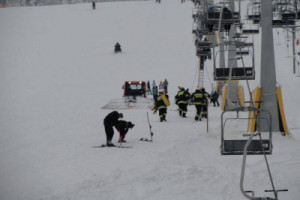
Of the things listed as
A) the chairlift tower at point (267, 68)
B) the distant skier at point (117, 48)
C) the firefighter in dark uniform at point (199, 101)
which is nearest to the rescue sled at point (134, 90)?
the firefighter in dark uniform at point (199, 101)

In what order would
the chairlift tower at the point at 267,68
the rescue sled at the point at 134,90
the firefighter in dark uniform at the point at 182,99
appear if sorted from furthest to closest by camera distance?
the rescue sled at the point at 134,90
the firefighter in dark uniform at the point at 182,99
the chairlift tower at the point at 267,68

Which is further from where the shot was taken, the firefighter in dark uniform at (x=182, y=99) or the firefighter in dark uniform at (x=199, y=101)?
the firefighter in dark uniform at (x=182, y=99)

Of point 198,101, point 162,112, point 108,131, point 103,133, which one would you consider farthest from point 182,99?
point 108,131

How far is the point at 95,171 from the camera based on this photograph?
10734mm

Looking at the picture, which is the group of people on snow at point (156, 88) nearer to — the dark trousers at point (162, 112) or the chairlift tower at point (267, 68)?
the dark trousers at point (162, 112)

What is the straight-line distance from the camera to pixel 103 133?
625 inches

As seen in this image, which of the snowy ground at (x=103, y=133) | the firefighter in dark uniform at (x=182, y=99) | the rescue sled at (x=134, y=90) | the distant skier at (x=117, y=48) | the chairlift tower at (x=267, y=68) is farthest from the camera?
the distant skier at (x=117, y=48)

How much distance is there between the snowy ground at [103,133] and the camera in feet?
31.3

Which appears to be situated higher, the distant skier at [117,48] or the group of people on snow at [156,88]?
the distant skier at [117,48]

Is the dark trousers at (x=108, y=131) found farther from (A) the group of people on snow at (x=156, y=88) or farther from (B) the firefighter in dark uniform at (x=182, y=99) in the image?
(A) the group of people on snow at (x=156, y=88)

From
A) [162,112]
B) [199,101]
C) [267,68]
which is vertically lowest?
[162,112]

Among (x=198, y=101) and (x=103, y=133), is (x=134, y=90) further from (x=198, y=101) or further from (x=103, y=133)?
(x=103, y=133)

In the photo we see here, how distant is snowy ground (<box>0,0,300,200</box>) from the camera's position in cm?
953

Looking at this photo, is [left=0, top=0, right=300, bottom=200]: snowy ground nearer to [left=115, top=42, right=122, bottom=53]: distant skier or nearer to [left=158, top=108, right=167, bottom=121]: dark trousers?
[left=158, top=108, right=167, bottom=121]: dark trousers
